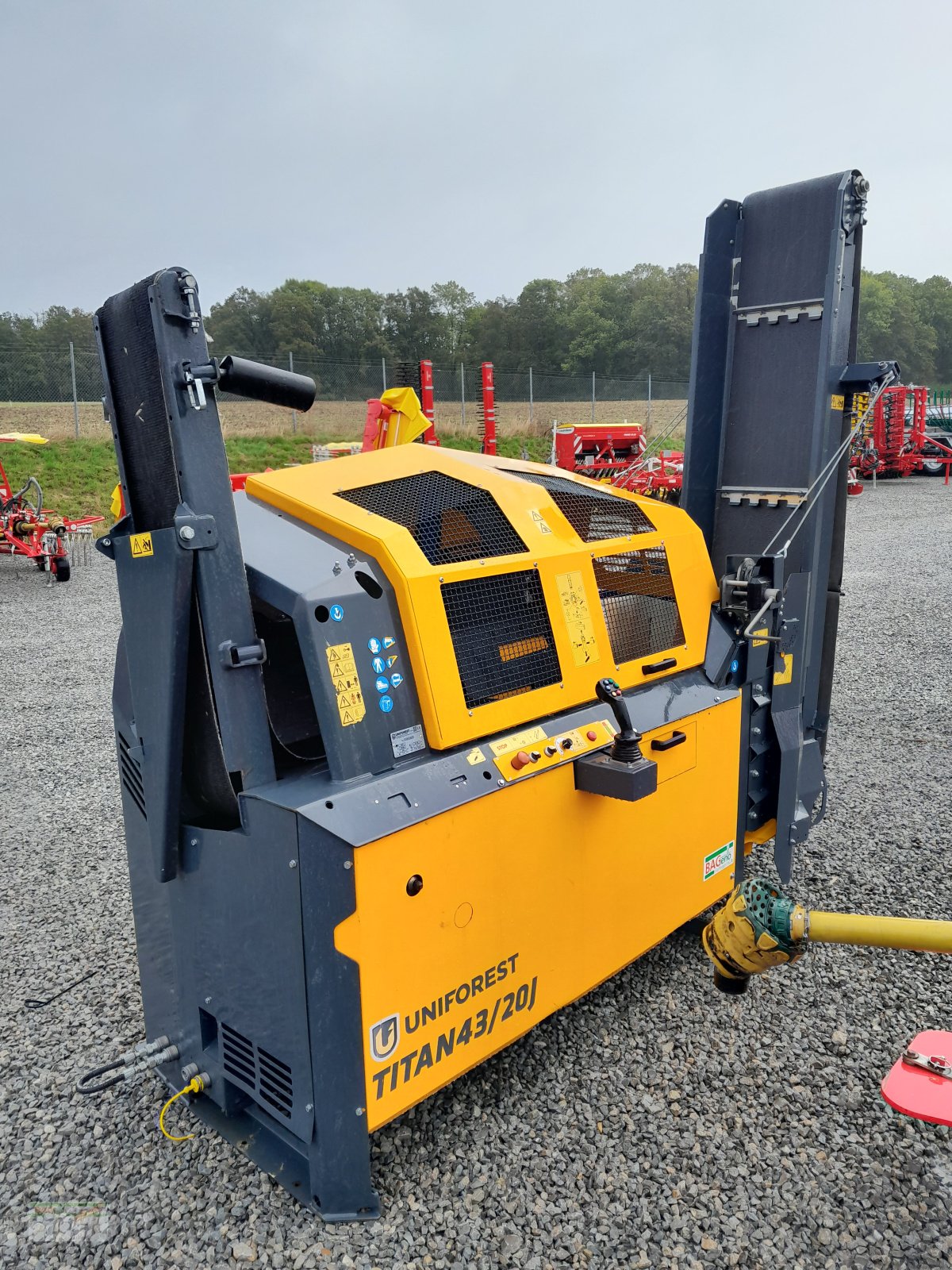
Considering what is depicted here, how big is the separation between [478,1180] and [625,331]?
46963 millimetres

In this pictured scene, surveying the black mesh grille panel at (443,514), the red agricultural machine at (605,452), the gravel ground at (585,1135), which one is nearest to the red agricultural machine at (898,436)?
the red agricultural machine at (605,452)

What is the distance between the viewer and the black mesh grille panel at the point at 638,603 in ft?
10.6

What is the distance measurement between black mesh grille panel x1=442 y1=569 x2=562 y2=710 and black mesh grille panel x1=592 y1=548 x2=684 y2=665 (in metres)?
0.35

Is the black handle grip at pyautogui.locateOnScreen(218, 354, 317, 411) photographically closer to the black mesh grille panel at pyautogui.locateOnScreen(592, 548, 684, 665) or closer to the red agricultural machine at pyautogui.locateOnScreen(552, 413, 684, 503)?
the black mesh grille panel at pyautogui.locateOnScreen(592, 548, 684, 665)

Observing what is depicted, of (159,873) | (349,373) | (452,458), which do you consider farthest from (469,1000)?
(349,373)

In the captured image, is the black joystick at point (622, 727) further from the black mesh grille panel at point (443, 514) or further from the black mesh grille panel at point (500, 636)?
the black mesh grille panel at point (443, 514)

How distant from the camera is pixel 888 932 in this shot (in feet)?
6.13

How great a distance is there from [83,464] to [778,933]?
68.6ft

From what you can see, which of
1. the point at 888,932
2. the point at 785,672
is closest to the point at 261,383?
the point at 888,932

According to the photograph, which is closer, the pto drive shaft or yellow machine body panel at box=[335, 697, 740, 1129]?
the pto drive shaft

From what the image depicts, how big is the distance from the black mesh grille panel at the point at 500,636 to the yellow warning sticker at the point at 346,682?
13.6 inches

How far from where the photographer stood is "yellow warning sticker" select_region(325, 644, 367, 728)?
95.3 inches

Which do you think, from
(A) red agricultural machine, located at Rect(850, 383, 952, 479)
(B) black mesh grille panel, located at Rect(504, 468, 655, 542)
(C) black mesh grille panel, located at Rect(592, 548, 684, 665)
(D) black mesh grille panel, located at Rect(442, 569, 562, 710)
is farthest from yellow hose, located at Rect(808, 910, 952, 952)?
(A) red agricultural machine, located at Rect(850, 383, 952, 479)

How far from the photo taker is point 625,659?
3.26 meters
